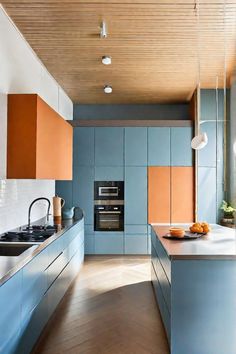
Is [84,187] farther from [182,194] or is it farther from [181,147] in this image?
[181,147]

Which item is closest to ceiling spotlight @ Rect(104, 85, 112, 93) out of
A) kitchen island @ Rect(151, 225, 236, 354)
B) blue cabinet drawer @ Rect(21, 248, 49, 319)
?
blue cabinet drawer @ Rect(21, 248, 49, 319)

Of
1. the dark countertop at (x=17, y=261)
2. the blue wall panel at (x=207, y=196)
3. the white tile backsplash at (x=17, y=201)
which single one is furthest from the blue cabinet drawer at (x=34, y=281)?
the blue wall panel at (x=207, y=196)

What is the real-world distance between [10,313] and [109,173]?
4.26 meters

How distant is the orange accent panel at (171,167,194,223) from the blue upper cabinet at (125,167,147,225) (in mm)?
526

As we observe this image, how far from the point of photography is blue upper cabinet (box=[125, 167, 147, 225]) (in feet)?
20.0

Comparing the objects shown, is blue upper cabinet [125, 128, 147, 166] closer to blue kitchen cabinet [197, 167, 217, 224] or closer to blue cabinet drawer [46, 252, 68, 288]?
blue kitchen cabinet [197, 167, 217, 224]

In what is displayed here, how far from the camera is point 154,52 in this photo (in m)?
4.35

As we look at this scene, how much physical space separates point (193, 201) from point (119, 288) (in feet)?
8.24

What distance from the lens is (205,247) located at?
8.66 feet

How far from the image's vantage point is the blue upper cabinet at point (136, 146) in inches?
240

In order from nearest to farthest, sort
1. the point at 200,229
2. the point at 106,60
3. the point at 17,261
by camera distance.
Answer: the point at 17,261, the point at 200,229, the point at 106,60

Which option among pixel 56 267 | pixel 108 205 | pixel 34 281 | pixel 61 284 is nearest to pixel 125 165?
pixel 108 205

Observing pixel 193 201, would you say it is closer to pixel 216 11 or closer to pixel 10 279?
pixel 216 11

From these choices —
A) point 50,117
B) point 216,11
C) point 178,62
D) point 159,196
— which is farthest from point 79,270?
point 216,11
